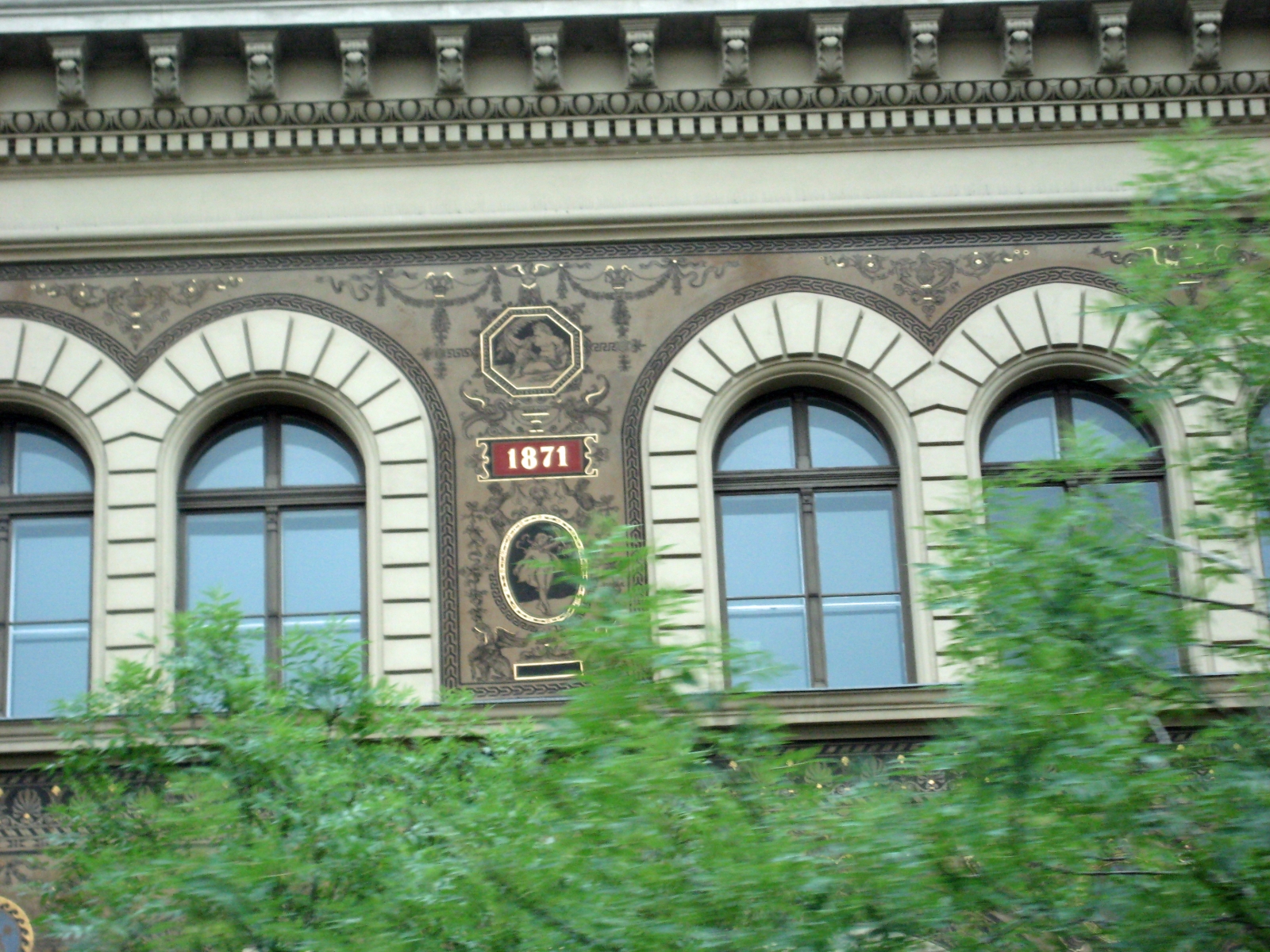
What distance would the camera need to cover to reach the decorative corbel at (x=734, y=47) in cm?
1670

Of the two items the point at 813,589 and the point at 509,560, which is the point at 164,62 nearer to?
the point at 509,560

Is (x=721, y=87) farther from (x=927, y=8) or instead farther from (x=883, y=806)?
(x=883, y=806)

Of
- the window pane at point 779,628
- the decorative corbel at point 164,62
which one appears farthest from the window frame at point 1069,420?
Answer: the decorative corbel at point 164,62

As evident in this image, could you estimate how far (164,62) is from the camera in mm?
16594

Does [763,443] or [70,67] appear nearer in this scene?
[70,67]

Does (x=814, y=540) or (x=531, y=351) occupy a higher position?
(x=531, y=351)

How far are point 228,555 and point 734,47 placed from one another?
257 inches

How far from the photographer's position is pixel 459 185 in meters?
16.9

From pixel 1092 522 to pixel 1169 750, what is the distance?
3.58 feet

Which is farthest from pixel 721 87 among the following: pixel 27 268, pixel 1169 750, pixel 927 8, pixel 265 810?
pixel 1169 750

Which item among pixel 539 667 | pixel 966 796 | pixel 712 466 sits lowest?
pixel 966 796

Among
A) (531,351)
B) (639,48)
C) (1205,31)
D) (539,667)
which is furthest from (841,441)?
(1205,31)

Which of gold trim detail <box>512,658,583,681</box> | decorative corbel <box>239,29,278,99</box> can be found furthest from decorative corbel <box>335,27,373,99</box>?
gold trim detail <box>512,658,583,681</box>

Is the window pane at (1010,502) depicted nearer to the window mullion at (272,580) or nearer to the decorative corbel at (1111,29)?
the window mullion at (272,580)
